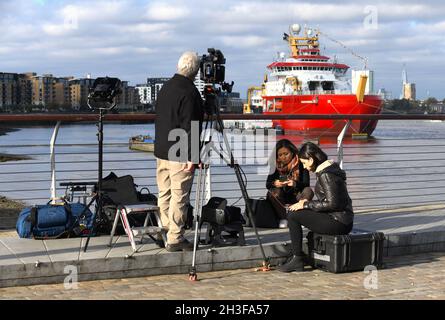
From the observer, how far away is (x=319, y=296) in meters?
4.71

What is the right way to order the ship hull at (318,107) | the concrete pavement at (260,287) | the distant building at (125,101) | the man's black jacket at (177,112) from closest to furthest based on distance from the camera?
the concrete pavement at (260,287), the man's black jacket at (177,112), the distant building at (125,101), the ship hull at (318,107)

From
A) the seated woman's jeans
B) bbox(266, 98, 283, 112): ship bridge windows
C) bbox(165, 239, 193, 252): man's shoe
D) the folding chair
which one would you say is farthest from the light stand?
bbox(266, 98, 283, 112): ship bridge windows

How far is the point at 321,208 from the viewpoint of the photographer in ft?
17.8

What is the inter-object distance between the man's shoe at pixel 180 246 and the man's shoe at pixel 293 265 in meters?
0.76

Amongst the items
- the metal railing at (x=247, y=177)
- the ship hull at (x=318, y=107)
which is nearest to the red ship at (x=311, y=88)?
the ship hull at (x=318, y=107)

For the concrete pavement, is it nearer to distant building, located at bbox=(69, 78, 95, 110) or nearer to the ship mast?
distant building, located at bbox=(69, 78, 95, 110)

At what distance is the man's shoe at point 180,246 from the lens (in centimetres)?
537

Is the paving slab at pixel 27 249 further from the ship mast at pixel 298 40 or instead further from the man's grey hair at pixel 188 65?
the ship mast at pixel 298 40

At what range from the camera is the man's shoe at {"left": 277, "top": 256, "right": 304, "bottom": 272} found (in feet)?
17.9

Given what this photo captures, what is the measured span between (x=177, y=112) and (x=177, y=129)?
0.13m

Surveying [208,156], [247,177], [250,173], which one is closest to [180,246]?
[208,156]

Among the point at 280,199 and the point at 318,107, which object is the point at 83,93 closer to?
the point at 280,199
